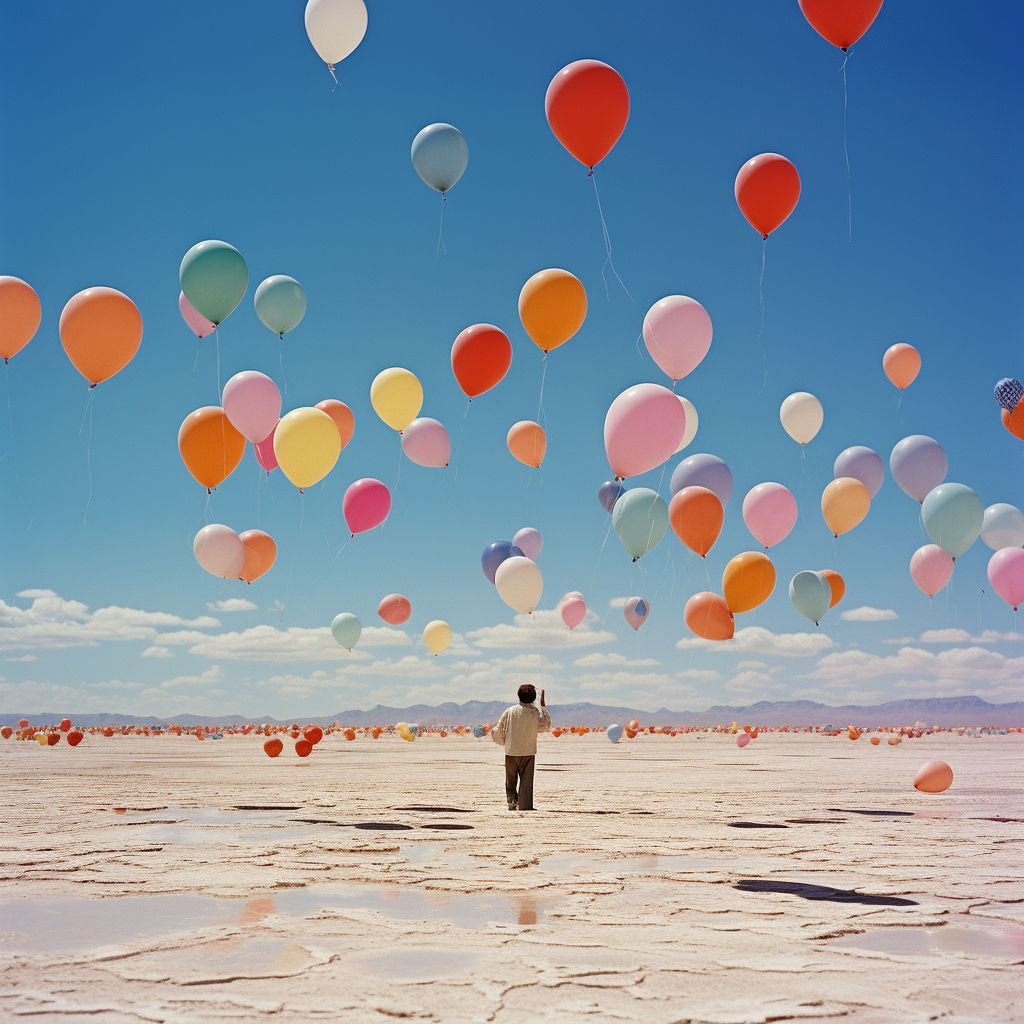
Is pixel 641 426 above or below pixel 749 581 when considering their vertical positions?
above

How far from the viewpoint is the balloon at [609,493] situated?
1897cm

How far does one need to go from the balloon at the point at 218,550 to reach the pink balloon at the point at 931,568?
12048mm

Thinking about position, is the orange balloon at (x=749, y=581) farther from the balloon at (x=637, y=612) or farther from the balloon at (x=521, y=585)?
the balloon at (x=637, y=612)

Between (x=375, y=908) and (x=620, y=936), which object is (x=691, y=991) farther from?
(x=375, y=908)

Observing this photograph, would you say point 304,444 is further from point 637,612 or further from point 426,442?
point 637,612

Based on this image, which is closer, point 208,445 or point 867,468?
point 208,445

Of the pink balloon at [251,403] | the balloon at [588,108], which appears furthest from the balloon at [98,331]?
the balloon at [588,108]

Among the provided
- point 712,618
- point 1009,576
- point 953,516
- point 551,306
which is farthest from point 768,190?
point 1009,576

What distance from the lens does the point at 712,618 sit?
14.1m

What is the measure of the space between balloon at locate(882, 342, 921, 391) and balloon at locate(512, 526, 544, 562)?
7.85m

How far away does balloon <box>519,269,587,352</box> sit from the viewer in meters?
12.9

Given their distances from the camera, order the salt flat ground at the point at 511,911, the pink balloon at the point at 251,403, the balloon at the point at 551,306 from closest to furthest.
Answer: the salt flat ground at the point at 511,911
the balloon at the point at 551,306
the pink balloon at the point at 251,403

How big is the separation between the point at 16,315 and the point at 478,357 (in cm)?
624

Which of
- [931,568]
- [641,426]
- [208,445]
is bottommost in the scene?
[931,568]
